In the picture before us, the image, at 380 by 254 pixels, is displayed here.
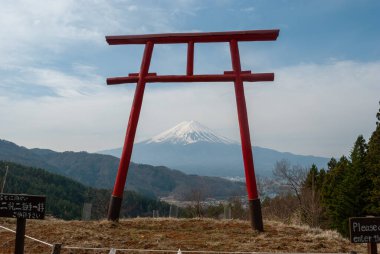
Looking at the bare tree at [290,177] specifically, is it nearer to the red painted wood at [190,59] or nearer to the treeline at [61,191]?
the red painted wood at [190,59]

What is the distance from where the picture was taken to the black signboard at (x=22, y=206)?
23.0 ft

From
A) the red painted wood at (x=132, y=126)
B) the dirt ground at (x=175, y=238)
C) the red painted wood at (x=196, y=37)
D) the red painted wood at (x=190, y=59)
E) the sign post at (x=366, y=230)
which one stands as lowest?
the dirt ground at (x=175, y=238)

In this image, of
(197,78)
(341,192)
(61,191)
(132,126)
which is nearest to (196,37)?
(197,78)

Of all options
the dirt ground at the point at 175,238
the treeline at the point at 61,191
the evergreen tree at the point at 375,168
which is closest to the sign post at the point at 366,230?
the dirt ground at the point at 175,238

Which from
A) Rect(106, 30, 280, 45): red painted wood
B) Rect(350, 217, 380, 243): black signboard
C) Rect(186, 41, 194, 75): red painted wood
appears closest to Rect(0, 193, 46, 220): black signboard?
Rect(350, 217, 380, 243): black signboard

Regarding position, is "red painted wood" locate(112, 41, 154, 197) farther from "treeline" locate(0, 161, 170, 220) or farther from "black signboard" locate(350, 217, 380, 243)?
"treeline" locate(0, 161, 170, 220)

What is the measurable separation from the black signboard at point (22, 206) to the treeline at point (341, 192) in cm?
2490

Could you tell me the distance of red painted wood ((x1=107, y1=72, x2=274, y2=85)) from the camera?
11336mm

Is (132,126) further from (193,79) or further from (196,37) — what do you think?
(196,37)

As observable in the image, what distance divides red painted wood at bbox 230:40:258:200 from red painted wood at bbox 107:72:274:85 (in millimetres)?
215

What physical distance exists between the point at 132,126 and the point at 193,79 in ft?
7.23

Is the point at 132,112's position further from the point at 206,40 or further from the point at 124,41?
the point at 206,40

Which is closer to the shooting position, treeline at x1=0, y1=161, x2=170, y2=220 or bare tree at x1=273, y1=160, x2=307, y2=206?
bare tree at x1=273, y1=160, x2=307, y2=206

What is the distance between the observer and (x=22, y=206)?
705 cm
